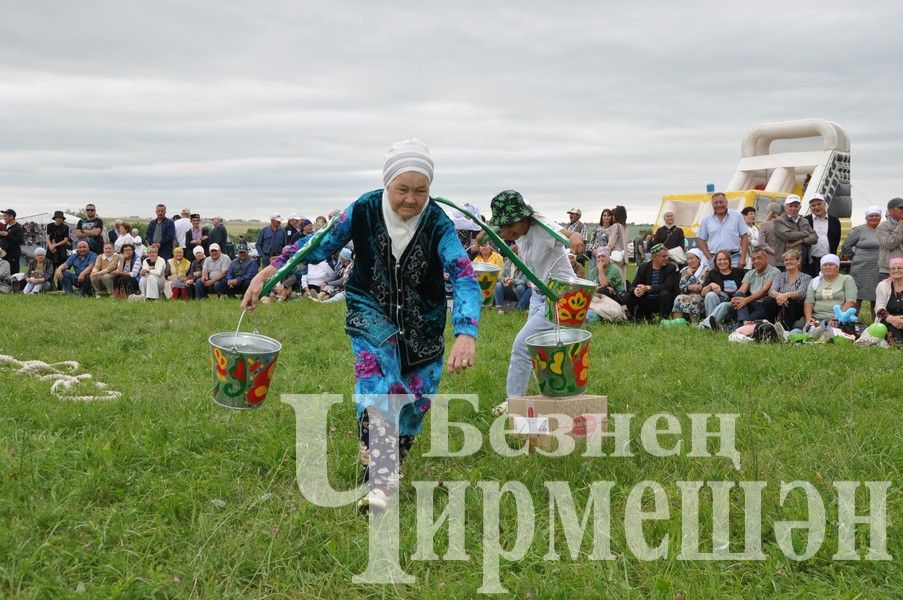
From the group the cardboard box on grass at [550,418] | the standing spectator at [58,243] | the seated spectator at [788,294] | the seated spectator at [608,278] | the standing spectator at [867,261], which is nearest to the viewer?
the cardboard box on grass at [550,418]

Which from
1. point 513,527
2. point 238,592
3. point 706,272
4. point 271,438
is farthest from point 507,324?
point 238,592

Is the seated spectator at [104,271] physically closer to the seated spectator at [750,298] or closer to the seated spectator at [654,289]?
the seated spectator at [654,289]

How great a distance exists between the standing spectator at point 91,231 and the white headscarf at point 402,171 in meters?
16.4

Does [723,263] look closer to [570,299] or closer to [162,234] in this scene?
[570,299]

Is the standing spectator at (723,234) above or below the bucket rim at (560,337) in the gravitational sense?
above

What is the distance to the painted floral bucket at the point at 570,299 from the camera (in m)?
6.03

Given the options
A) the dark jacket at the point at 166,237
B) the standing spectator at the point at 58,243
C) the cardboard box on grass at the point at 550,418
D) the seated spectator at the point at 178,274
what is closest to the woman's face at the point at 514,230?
the cardboard box on grass at the point at 550,418

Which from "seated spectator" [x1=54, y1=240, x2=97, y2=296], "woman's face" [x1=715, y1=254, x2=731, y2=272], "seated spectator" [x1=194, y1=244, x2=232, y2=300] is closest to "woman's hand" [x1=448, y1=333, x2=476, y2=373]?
"woman's face" [x1=715, y1=254, x2=731, y2=272]

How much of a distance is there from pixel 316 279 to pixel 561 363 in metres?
12.6

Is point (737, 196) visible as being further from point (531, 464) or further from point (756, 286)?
point (531, 464)

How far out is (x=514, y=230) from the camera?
6242 mm

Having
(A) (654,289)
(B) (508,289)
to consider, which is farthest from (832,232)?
(B) (508,289)

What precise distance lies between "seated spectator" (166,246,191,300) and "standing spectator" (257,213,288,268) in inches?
57.0

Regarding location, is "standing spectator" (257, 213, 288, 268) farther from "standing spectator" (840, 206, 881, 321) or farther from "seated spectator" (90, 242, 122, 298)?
"standing spectator" (840, 206, 881, 321)
